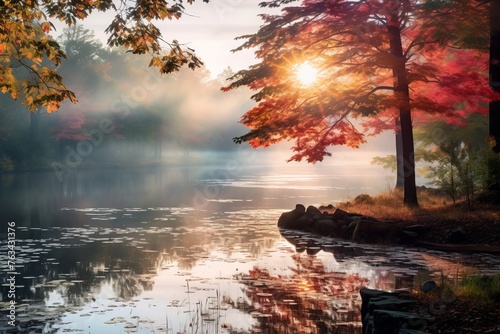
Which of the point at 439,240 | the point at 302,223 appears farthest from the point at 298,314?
the point at 302,223

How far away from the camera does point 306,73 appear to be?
25.2 metres

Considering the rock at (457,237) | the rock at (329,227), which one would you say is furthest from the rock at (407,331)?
the rock at (329,227)

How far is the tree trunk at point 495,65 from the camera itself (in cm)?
2202

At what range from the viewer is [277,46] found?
2508cm

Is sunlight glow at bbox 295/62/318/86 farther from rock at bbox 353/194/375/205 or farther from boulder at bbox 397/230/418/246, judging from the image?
boulder at bbox 397/230/418/246

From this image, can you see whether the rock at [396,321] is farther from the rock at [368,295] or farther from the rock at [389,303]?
the rock at [368,295]

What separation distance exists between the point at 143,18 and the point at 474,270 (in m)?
9.24

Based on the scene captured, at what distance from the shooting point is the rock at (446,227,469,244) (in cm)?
1919

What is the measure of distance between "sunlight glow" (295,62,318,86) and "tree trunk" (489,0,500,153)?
20.6 feet

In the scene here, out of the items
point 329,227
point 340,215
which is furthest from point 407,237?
point 340,215

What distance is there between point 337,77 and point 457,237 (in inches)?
338

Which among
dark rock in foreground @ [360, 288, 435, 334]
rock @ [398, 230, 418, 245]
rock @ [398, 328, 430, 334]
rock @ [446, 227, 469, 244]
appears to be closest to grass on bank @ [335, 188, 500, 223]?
rock @ [446, 227, 469, 244]

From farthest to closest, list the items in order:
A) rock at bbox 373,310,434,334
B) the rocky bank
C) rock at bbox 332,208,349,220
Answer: rock at bbox 332,208,349,220, the rocky bank, rock at bbox 373,310,434,334

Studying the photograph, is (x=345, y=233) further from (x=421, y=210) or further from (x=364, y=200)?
(x=364, y=200)
